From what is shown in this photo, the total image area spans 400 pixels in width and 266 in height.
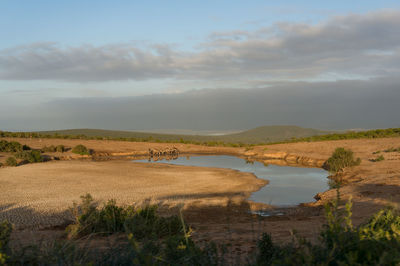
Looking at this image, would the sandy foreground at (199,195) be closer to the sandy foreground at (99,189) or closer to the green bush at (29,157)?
the sandy foreground at (99,189)

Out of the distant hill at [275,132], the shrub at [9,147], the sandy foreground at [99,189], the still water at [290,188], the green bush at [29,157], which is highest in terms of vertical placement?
the distant hill at [275,132]

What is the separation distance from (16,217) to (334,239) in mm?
9296

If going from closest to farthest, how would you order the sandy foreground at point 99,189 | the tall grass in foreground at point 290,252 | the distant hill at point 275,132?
the tall grass in foreground at point 290,252 → the sandy foreground at point 99,189 → the distant hill at point 275,132

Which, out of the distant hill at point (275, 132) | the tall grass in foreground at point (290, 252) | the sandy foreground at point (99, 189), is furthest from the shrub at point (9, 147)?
the distant hill at point (275, 132)

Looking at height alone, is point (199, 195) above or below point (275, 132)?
below

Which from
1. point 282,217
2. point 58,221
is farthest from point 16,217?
point 282,217

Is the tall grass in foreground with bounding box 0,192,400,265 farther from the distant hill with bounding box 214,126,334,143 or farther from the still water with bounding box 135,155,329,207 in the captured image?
the distant hill with bounding box 214,126,334,143

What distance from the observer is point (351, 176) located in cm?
1923

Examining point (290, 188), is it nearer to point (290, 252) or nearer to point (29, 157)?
point (290, 252)

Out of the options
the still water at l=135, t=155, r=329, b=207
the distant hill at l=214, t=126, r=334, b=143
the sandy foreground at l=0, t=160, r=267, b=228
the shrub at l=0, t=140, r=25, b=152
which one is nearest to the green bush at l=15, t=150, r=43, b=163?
the sandy foreground at l=0, t=160, r=267, b=228

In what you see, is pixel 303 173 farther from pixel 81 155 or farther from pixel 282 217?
pixel 81 155

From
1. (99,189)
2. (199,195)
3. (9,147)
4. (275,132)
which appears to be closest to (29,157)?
(9,147)

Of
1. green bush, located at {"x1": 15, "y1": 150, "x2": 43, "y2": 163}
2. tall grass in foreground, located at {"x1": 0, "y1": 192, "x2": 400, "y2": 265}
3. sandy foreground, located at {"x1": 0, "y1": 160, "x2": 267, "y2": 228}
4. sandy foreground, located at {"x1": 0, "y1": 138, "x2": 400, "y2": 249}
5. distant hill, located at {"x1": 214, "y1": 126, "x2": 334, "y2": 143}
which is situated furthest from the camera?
distant hill, located at {"x1": 214, "y1": 126, "x2": 334, "y2": 143}

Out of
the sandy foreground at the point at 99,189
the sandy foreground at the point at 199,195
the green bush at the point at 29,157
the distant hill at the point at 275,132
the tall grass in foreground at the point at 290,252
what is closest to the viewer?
the tall grass in foreground at the point at 290,252
